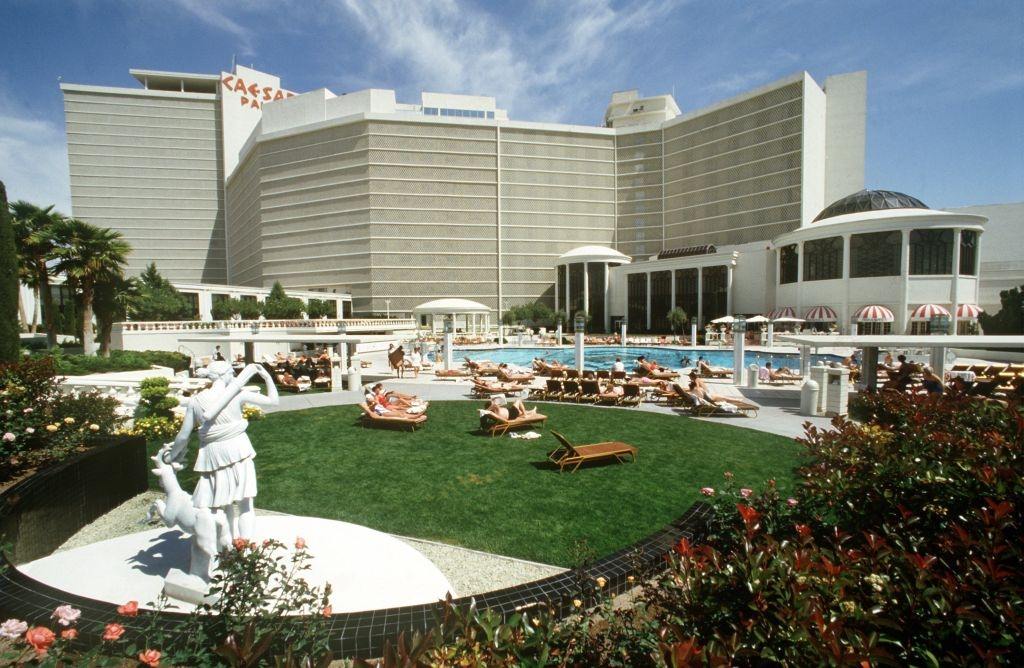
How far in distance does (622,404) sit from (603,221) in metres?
61.1

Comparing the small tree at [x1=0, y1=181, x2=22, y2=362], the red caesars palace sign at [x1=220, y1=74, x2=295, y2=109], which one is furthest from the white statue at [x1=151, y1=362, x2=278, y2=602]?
the red caesars palace sign at [x1=220, y1=74, x2=295, y2=109]

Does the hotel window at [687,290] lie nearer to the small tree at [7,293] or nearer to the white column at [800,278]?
the white column at [800,278]

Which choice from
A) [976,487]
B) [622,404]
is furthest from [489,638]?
[622,404]

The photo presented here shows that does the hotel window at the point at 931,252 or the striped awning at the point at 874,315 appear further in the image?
the hotel window at the point at 931,252

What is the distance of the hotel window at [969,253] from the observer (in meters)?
36.9

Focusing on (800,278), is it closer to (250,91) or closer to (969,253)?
(969,253)

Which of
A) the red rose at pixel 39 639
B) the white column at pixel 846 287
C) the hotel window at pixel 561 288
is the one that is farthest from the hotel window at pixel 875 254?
the red rose at pixel 39 639

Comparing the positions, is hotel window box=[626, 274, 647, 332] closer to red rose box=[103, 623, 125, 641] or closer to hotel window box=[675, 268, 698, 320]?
hotel window box=[675, 268, 698, 320]

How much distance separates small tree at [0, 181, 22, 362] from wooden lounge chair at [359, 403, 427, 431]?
32.4ft

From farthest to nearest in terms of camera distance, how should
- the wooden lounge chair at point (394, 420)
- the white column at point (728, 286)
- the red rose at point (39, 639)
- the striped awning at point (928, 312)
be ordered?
the white column at point (728, 286) → the striped awning at point (928, 312) → the wooden lounge chair at point (394, 420) → the red rose at point (39, 639)

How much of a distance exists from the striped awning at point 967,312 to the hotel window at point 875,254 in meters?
4.76

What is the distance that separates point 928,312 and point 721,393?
102 ft

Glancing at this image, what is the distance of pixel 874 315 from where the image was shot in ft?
119

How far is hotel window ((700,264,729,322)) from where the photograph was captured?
5128cm
